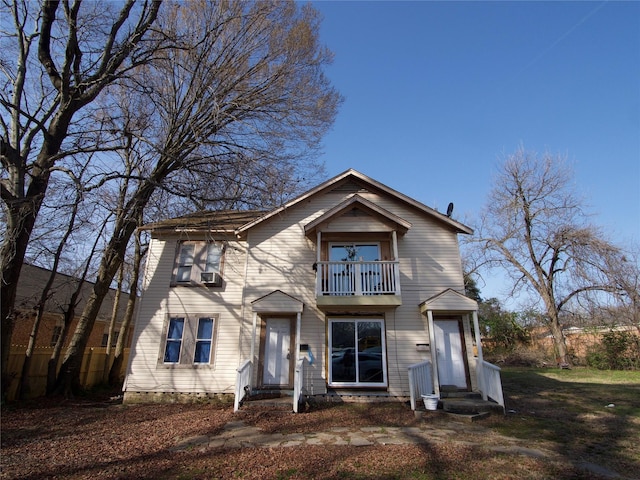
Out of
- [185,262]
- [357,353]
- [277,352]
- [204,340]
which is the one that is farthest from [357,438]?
[185,262]

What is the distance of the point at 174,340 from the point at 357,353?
20.5 feet

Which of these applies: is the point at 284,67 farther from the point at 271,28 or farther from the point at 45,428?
the point at 45,428

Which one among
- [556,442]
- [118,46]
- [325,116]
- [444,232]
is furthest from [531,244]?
[118,46]

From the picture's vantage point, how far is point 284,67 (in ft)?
45.0

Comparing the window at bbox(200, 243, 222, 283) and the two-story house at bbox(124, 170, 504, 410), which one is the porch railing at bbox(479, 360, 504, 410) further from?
the window at bbox(200, 243, 222, 283)

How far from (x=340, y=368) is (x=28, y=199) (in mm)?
9645

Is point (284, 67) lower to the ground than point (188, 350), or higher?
higher

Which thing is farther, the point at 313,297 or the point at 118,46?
the point at 313,297

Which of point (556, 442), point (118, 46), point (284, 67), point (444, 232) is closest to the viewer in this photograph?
point (556, 442)

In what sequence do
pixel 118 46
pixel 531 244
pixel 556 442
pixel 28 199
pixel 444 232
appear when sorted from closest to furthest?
pixel 556 442, pixel 28 199, pixel 118 46, pixel 444 232, pixel 531 244

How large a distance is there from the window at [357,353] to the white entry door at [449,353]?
1788 mm

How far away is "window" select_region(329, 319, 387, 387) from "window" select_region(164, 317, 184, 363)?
5.18 metres

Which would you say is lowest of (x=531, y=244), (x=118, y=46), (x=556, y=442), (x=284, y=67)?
(x=556, y=442)

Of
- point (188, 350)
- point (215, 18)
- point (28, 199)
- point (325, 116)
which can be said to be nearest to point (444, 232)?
point (325, 116)
